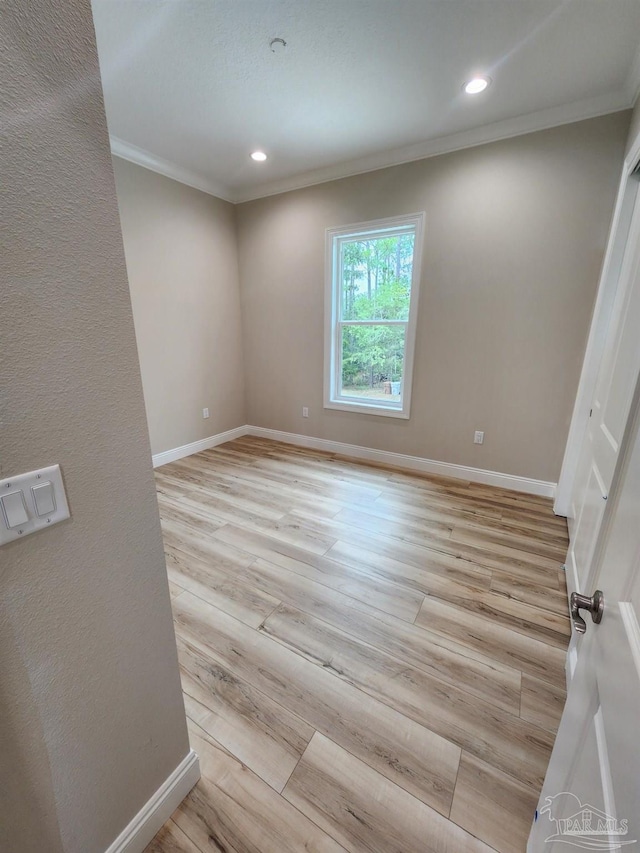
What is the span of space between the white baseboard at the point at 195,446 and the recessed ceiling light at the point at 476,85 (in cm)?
357

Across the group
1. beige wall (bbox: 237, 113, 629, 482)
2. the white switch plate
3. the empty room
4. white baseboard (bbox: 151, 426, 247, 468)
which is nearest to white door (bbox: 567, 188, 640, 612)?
the empty room

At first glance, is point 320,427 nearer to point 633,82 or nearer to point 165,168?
point 165,168

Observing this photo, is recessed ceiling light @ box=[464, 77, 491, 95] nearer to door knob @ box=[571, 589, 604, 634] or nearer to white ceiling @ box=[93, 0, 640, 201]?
white ceiling @ box=[93, 0, 640, 201]

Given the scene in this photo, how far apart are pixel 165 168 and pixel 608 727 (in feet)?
13.8

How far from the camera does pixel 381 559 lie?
6.91ft

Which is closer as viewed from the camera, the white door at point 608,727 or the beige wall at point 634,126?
the white door at point 608,727

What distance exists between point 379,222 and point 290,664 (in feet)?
11.0

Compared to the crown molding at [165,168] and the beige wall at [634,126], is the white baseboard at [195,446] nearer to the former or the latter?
the crown molding at [165,168]

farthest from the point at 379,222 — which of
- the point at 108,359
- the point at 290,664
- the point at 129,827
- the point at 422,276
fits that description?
the point at 129,827

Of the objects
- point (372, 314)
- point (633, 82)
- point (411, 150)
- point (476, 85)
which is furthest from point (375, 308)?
point (633, 82)

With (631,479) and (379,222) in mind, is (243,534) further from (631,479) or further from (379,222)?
(379,222)

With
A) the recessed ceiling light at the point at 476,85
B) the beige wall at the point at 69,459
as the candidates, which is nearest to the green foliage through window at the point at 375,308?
the recessed ceiling light at the point at 476,85

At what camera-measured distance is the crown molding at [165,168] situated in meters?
2.77

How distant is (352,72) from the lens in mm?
2008
